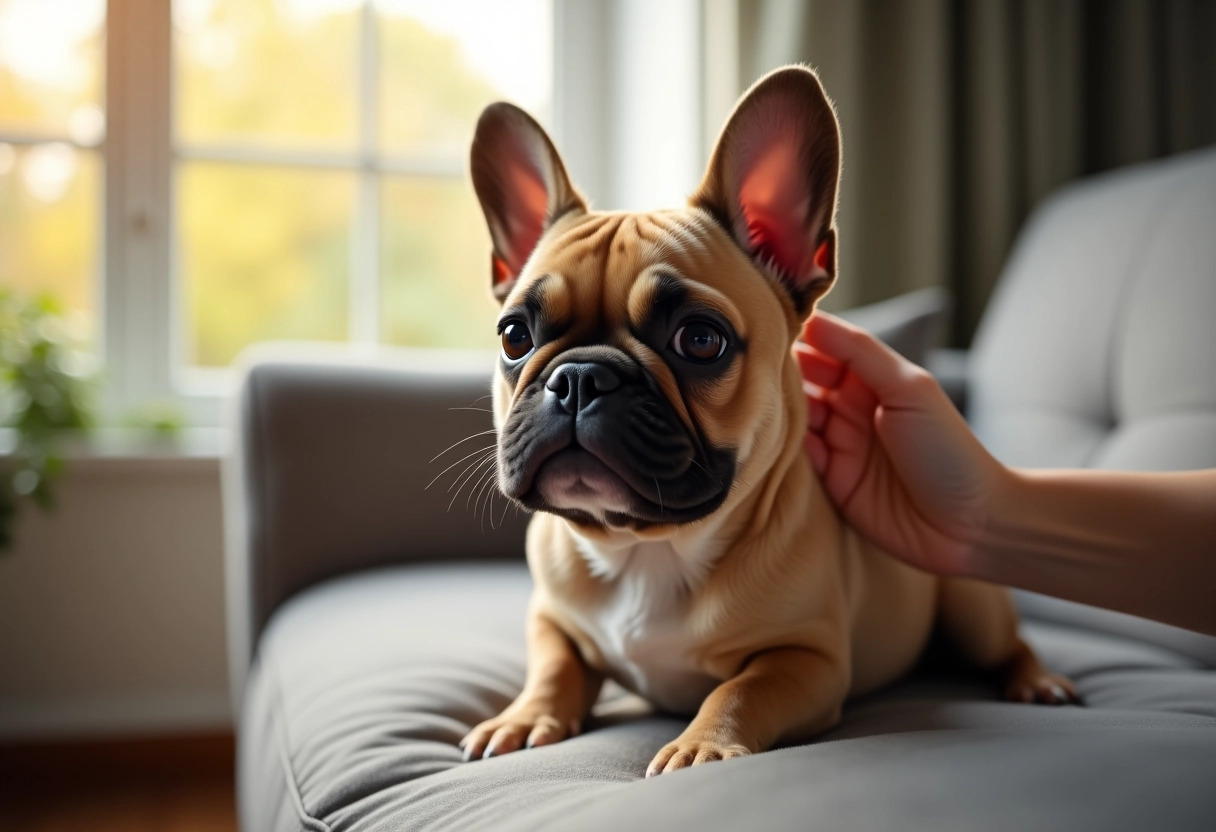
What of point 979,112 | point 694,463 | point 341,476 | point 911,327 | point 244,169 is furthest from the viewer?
point 244,169

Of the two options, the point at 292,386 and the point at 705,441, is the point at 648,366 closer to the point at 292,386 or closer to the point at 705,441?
the point at 705,441

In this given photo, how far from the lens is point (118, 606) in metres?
2.39

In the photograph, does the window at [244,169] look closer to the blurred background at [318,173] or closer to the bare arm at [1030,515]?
the blurred background at [318,173]

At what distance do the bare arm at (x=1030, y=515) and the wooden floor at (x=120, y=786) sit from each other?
1.66 m

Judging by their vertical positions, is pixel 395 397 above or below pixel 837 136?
below

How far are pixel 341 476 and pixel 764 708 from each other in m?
1.08

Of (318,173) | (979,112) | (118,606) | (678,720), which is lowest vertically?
(118,606)

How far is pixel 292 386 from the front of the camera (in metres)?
1.76

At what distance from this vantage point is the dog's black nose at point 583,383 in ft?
2.93

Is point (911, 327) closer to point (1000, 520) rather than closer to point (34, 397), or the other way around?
point (1000, 520)

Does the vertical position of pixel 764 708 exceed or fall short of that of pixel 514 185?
it falls short

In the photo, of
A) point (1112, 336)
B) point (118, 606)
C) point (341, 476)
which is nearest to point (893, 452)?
point (1112, 336)

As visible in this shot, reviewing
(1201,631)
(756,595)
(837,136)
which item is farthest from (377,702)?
(1201,631)

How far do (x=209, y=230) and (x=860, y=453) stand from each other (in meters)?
2.22
